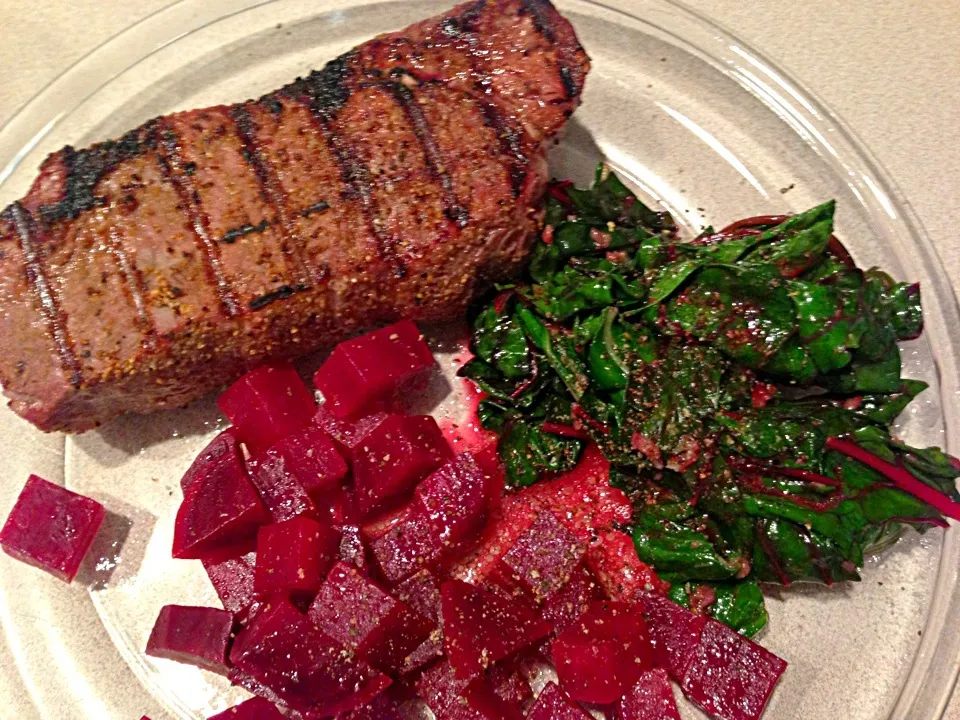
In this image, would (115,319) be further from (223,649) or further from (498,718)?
(498,718)

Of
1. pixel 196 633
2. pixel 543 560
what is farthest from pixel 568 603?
pixel 196 633

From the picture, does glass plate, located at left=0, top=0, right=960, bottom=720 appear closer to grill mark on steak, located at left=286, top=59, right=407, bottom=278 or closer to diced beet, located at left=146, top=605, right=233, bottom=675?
diced beet, located at left=146, top=605, right=233, bottom=675

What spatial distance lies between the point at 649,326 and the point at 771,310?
0.44 metres

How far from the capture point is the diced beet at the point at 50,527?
100.0 inches

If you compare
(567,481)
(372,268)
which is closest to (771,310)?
(567,481)

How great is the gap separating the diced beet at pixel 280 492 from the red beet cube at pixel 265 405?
0.46 ft

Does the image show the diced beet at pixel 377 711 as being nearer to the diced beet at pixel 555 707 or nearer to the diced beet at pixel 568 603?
the diced beet at pixel 555 707

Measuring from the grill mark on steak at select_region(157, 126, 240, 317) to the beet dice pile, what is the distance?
1.23 ft

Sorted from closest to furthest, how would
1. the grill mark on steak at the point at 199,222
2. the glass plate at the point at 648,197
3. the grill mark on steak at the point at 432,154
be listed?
the grill mark on steak at the point at 199,222 < the grill mark on steak at the point at 432,154 < the glass plate at the point at 648,197

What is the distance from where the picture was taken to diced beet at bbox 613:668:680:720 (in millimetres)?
2346

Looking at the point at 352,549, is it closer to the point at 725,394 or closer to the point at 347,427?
the point at 347,427

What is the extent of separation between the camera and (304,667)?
2279 millimetres

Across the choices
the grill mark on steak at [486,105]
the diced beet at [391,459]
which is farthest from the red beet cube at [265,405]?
the grill mark on steak at [486,105]

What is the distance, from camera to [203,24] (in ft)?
10.7
